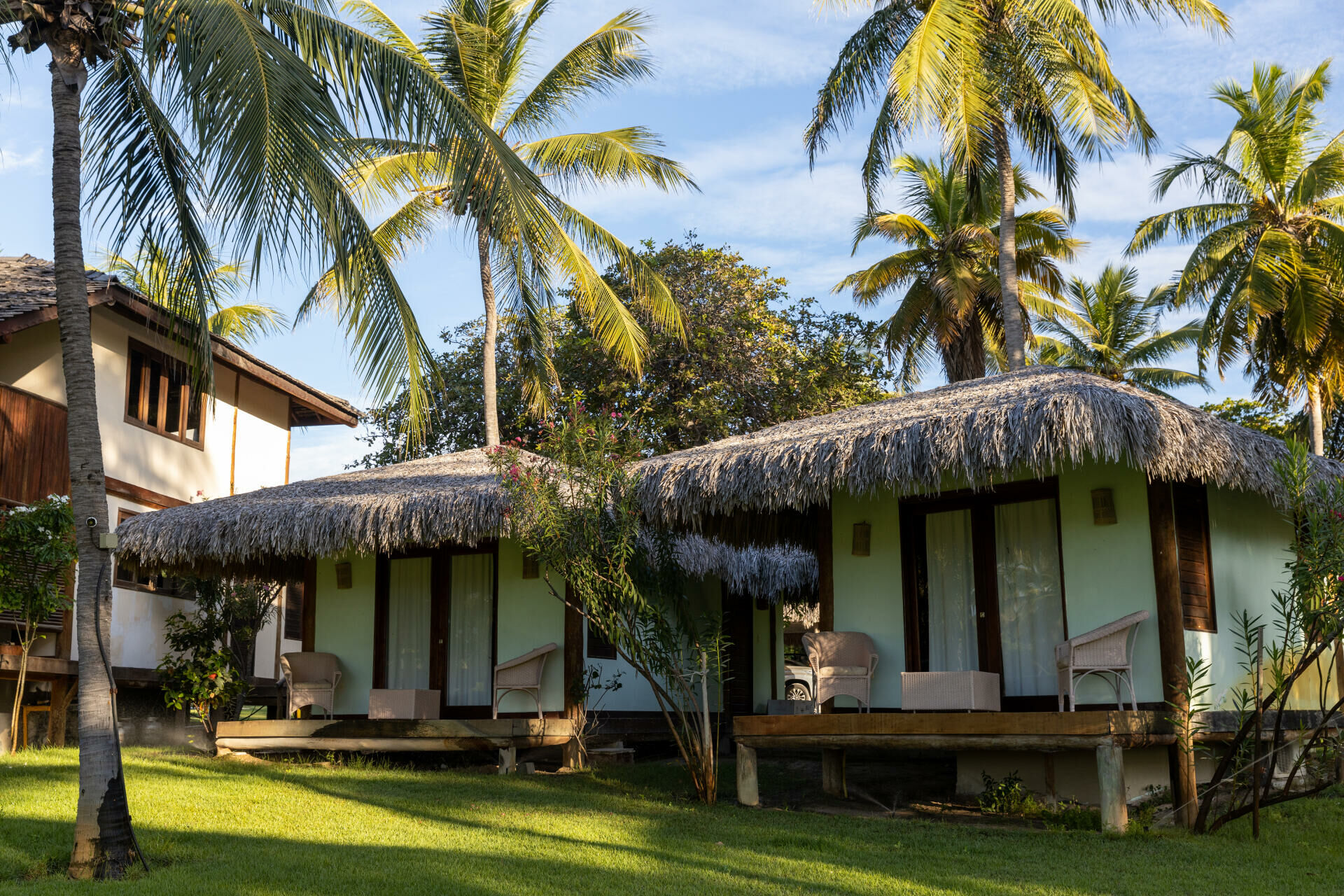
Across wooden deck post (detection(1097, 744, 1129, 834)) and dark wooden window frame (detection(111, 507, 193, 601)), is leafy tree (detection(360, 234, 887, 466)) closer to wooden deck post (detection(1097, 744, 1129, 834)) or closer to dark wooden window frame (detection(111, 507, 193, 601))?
dark wooden window frame (detection(111, 507, 193, 601))

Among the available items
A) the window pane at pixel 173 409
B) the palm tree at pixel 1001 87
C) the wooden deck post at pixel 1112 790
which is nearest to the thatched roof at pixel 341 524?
the wooden deck post at pixel 1112 790

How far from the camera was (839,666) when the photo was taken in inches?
338

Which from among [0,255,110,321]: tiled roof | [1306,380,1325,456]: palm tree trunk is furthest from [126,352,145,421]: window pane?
[1306,380,1325,456]: palm tree trunk

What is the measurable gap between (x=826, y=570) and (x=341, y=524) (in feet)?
14.0

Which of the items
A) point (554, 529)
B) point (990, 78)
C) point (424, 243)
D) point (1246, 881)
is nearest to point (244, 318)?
point (424, 243)

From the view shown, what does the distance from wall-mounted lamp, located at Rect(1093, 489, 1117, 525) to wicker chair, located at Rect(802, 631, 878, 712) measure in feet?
6.21

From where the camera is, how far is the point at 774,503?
8.28m

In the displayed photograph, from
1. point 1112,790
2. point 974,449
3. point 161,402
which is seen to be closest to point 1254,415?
point 974,449

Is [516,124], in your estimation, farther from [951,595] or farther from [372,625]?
[951,595]

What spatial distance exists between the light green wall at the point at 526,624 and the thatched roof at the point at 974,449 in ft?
8.07

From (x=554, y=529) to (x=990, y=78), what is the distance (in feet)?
34.0

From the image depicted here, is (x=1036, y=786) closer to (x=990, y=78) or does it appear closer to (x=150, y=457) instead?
(x=990, y=78)

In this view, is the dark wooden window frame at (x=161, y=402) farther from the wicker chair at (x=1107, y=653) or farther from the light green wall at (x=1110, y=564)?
the wicker chair at (x=1107, y=653)

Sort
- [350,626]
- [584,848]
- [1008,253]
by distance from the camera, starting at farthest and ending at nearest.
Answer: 1. [1008,253]
2. [350,626]
3. [584,848]
